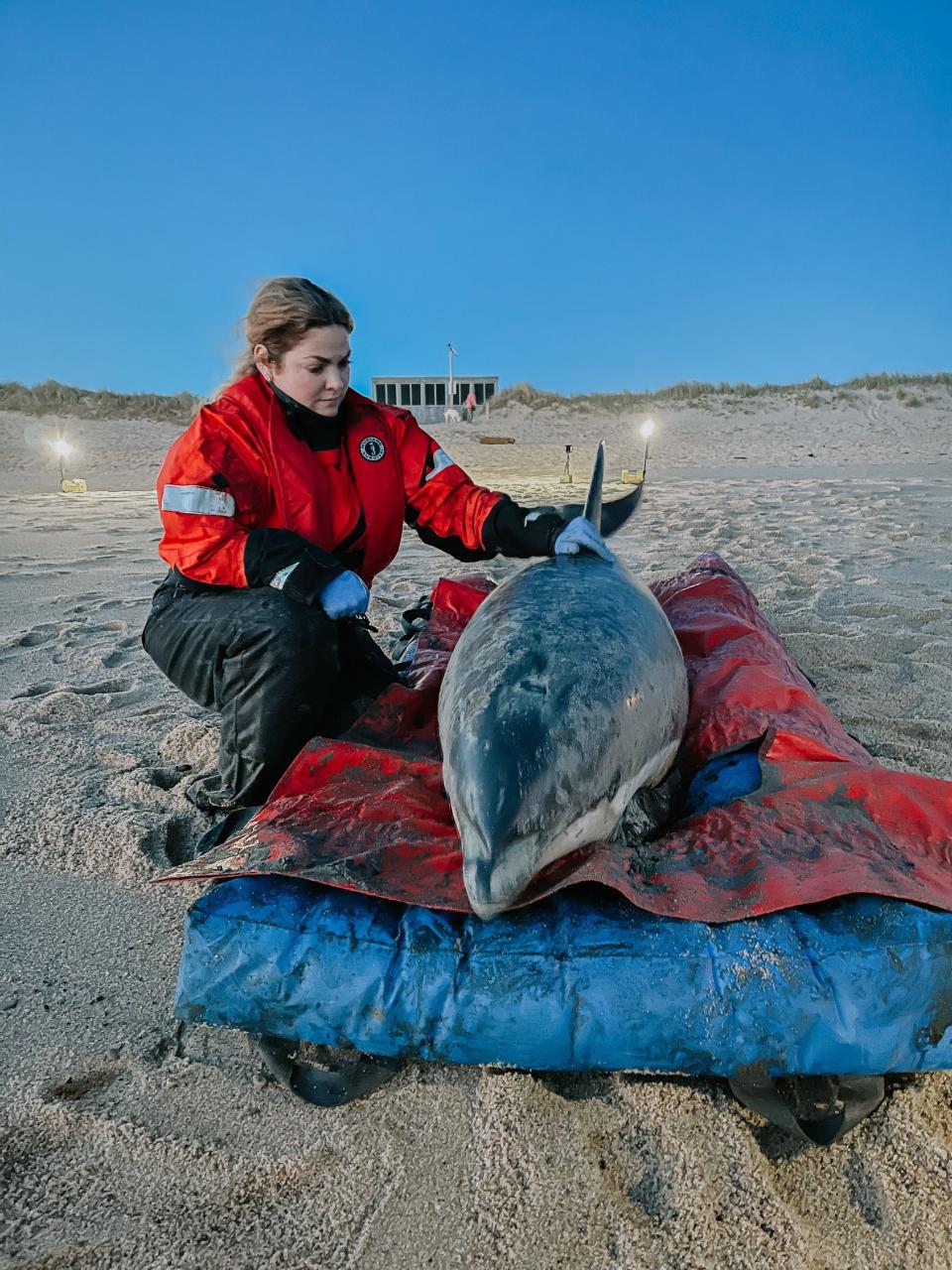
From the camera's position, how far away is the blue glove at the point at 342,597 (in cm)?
249

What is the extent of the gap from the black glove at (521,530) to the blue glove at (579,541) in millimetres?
56

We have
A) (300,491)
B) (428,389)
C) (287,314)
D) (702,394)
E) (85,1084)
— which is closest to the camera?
(85,1084)

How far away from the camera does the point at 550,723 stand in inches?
66.8

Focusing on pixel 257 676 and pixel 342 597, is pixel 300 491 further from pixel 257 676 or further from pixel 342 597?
pixel 257 676

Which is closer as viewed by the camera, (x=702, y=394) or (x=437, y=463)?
(x=437, y=463)

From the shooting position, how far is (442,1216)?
1.36 meters

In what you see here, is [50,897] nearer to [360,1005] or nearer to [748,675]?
[360,1005]

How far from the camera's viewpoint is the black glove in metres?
2.95

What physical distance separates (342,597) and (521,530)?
837 millimetres

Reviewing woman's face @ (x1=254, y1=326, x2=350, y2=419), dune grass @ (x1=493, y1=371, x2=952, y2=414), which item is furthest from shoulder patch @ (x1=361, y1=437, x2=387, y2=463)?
dune grass @ (x1=493, y1=371, x2=952, y2=414)

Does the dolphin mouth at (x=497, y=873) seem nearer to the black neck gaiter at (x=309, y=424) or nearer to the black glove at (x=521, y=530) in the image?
the black glove at (x=521, y=530)

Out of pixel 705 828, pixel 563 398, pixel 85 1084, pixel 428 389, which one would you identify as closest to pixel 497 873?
pixel 705 828

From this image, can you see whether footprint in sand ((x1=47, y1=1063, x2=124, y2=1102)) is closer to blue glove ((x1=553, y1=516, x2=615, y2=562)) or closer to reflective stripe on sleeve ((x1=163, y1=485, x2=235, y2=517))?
reflective stripe on sleeve ((x1=163, y1=485, x2=235, y2=517))

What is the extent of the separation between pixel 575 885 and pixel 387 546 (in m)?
1.86
